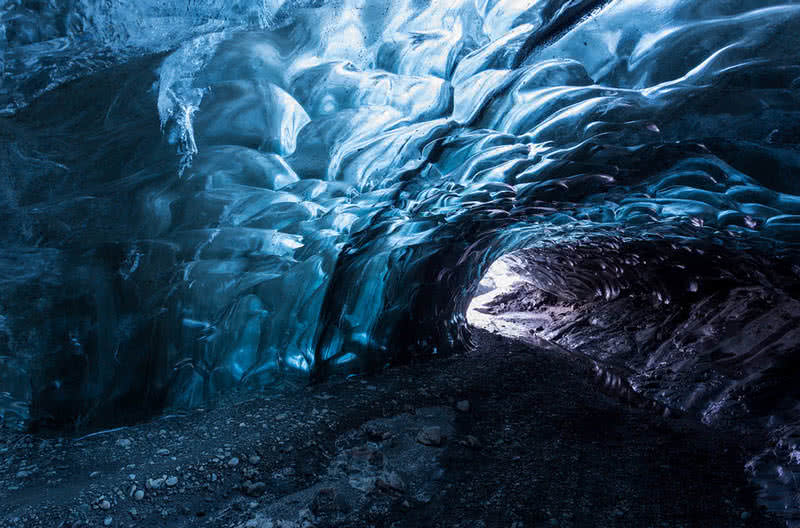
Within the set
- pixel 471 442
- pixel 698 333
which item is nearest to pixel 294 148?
pixel 471 442

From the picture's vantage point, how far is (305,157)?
293cm

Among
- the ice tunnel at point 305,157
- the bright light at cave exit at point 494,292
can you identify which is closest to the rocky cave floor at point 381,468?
the ice tunnel at point 305,157

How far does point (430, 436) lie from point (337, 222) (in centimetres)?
149

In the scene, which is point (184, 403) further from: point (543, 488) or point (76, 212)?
point (543, 488)

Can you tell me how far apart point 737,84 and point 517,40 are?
100 cm

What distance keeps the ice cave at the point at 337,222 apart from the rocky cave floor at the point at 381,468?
0.06 feet

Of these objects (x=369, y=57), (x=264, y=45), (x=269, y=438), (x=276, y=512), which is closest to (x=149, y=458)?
(x=269, y=438)

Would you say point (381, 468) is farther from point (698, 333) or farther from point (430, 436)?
point (698, 333)

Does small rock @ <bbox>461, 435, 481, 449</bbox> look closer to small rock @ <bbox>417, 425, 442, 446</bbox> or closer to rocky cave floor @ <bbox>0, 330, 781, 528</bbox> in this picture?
rocky cave floor @ <bbox>0, 330, 781, 528</bbox>

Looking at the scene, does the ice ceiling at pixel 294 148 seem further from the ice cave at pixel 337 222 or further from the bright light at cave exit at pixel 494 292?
the bright light at cave exit at pixel 494 292

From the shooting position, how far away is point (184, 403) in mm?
3441

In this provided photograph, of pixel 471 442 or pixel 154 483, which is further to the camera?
pixel 471 442

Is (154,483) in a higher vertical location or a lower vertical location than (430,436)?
higher

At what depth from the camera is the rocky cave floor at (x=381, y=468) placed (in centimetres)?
239
